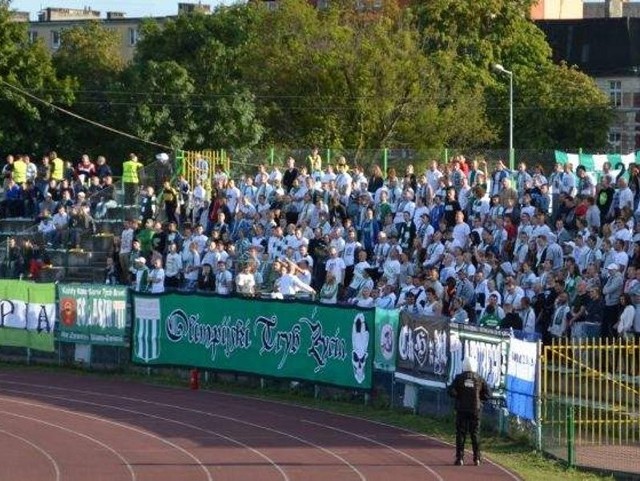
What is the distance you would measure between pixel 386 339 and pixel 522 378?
4.50 m

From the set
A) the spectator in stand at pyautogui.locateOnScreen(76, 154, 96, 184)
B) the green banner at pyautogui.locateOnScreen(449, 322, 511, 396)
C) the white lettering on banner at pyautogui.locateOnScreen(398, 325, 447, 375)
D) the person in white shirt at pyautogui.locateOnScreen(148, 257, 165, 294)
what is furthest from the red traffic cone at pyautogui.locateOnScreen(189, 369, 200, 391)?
the spectator in stand at pyautogui.locateOnScreen(76, 154, 96, 184)

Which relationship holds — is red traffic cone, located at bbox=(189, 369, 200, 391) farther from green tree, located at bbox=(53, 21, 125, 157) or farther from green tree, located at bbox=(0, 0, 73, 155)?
green tree, located at bbox=(53, 21, 125, 157)

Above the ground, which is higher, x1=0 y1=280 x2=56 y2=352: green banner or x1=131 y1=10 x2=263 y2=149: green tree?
x1=131 y1=10 x2=263 y2=149: green tree

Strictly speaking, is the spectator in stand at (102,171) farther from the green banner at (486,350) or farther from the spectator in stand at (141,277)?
the green banner at (486,350)

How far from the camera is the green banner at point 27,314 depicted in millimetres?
37375

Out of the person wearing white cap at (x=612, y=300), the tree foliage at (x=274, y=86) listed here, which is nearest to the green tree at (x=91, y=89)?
the tree foliage at (x=274, y=86)

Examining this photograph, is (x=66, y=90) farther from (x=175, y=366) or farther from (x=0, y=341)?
(x=175, y=366)

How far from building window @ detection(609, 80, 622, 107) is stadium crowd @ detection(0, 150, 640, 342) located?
63050mm

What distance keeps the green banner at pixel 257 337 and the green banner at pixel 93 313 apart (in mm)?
523

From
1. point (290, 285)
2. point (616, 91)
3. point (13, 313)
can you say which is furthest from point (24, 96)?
point (616, 91)

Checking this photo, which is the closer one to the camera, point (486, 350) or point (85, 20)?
point (486, 350)

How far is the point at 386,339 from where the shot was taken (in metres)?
28.9

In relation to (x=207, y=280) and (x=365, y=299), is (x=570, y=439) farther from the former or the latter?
(x=207, y=280)

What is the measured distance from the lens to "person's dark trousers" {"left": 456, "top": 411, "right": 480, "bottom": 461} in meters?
23.3
